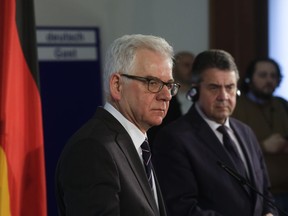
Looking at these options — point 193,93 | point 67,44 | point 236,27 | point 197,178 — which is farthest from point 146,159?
point 236,27

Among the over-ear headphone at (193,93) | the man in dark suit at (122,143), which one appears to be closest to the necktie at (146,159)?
the man in dark suit at (122,143)

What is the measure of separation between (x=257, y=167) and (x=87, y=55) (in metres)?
2.06

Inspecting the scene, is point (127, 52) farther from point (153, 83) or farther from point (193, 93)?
point (193, 93)

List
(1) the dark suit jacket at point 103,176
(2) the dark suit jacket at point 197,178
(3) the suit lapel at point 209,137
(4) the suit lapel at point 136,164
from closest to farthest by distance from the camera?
1. (1) the dark suit jacket at point 103,176
2. (4) the suit lapel at point 136,164
3. (2) the dark suit jacket at point 197,178
4. (3) the suit lapel at point 209,137

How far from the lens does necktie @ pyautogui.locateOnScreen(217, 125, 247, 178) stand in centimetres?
230

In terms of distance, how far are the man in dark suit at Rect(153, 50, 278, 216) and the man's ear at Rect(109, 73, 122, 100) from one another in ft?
1.80

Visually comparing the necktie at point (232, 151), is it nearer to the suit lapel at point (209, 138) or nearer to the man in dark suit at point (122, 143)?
the suit lapel at point (209, 138)

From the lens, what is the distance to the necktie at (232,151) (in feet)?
7.55

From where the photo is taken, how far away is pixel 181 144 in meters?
2.23

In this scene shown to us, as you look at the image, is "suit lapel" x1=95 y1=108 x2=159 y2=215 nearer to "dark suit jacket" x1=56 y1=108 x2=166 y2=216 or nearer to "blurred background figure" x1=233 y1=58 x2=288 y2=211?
Answer: "dark suit jacket" x1=56 y1=108 x2=166 y2=216

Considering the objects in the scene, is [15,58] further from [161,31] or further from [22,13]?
[161,31]

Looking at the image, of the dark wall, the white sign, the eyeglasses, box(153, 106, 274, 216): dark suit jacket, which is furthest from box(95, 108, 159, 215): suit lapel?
the dark wall

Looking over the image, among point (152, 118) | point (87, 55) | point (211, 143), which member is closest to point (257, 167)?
point (211, 143)

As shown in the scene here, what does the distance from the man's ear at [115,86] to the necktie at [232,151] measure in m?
0.71
